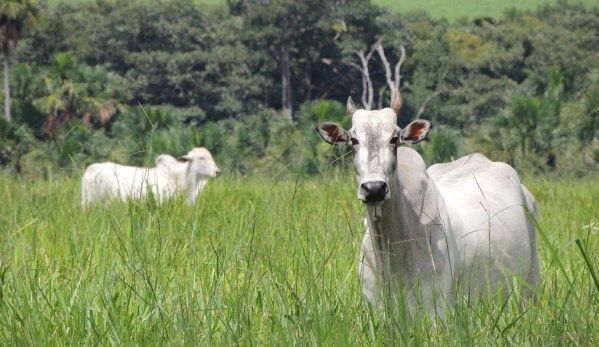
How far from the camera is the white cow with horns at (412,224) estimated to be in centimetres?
355

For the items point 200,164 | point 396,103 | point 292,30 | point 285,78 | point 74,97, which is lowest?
point 285,78

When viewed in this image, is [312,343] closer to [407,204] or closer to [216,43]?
[407,204]

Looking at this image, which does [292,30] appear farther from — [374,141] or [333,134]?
[374,141]

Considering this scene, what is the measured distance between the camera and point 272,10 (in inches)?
2153

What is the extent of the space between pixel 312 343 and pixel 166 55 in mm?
48222

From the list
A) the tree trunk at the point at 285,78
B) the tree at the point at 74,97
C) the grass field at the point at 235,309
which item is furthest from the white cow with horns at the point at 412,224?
the tree trunk at the point at 285,78

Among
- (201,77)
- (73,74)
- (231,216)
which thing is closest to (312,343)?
(231,216)

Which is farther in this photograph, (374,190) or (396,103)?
(396,103)

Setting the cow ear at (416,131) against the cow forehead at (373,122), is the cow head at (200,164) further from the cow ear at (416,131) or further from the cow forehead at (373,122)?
the cow forehead at (373,122)

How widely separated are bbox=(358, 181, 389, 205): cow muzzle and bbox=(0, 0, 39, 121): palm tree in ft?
125

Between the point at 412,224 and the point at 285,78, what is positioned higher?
the point at 412,224

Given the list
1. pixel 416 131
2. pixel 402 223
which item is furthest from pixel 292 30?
pixel 402 223

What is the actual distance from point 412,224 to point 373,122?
1.35 ft

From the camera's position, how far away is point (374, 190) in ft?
11.2
